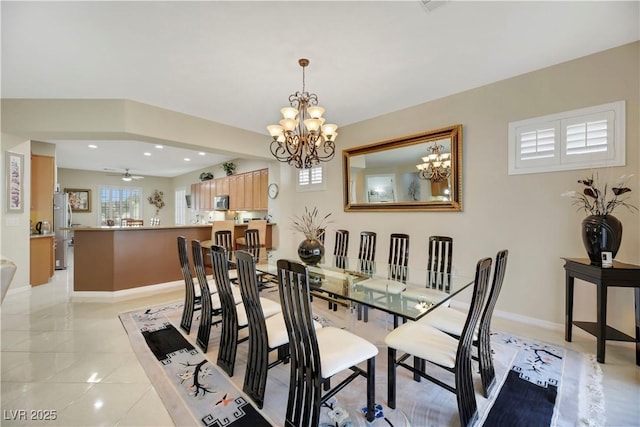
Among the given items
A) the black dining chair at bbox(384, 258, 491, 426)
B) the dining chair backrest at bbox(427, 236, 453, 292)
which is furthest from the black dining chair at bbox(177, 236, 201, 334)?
the dining chair backrest at bbox(427, 236, 453, 292)

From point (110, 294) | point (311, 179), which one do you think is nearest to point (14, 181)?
point (110, 294)

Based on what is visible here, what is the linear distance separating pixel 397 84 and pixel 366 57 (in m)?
0.75

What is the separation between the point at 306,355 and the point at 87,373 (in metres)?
1.90

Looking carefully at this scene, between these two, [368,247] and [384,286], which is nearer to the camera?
[384,286]

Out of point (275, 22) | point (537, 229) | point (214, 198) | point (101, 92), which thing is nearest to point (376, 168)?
point (537, 229)

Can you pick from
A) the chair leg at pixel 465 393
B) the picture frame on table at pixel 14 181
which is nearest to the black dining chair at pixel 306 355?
the chair leg at pixel 465 393

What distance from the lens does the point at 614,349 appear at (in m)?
2.42

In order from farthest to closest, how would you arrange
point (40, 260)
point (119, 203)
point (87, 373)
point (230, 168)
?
point (119, 203) → point (230, 168) → point (40, 260) → point (87, 373)

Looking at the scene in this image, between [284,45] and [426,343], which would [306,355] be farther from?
[284,45]

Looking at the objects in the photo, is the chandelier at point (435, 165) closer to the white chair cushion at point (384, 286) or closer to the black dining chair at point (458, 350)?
the white chair cushion at point (384, 286)

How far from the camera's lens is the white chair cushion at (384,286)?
7.25 feet

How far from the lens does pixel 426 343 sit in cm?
168

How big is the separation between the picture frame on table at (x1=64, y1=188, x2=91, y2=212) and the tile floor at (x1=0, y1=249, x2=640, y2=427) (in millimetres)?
7386

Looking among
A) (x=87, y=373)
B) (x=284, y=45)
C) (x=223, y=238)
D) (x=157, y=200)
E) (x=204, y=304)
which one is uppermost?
(x=284, y=45)
